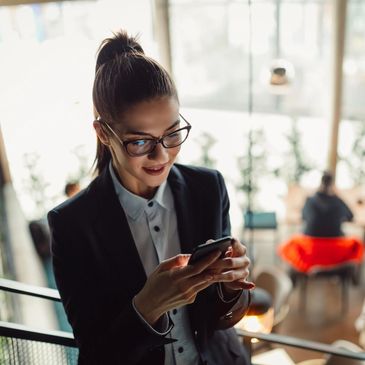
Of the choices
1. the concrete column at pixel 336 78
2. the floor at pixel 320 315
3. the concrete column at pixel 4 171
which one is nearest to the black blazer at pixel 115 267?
the concrete column at pixel 4 171

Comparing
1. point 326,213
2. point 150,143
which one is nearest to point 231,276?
point 150,143

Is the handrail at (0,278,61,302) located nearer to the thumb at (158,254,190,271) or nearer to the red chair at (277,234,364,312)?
the thumb at (158,254,190,271)

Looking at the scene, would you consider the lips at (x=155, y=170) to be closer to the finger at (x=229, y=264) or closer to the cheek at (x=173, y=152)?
the cheek at (x=173, y=152)

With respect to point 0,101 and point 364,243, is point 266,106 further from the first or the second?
point 0,101

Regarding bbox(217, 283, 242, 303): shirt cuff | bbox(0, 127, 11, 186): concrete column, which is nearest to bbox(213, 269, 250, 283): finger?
bbox(217, 283, 242, 303): shirt cuff

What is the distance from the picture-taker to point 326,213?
19.1 feet

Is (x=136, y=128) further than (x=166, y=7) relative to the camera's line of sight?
No

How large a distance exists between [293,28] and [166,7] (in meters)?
1.50

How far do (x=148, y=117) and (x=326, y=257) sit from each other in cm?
494

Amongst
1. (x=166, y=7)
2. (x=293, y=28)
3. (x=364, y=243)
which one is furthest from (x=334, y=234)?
(x=166, y=7)

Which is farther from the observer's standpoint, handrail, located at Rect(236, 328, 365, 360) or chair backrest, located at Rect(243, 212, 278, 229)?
chair backrest, located at Rect(243, 212, 278, 229)

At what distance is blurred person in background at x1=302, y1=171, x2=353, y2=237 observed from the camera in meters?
5.85

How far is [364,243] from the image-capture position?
6.61 meters

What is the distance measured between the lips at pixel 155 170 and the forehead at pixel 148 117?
10cm
